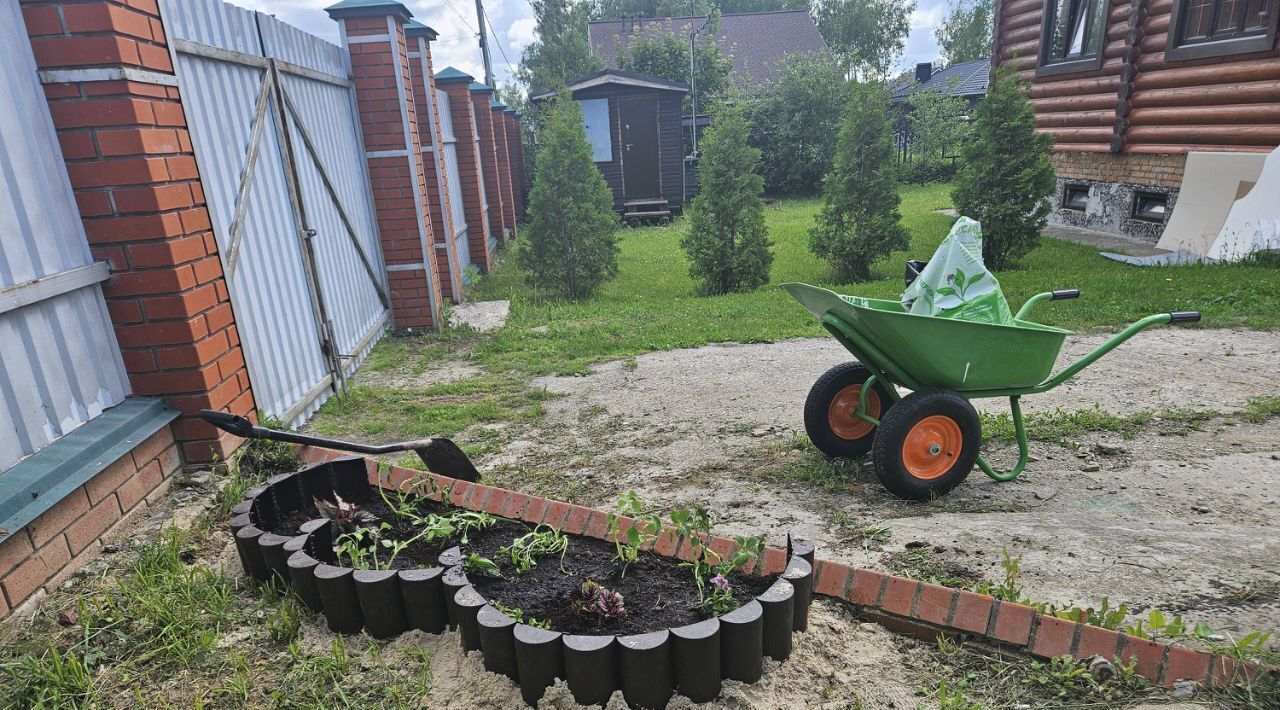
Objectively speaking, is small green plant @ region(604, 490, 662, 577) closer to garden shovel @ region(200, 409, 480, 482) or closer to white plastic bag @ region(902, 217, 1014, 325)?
garden shovel @ region(200, 409, 480, 482)

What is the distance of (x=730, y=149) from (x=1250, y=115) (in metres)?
5.80

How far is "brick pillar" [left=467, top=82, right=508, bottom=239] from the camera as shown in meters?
12.6

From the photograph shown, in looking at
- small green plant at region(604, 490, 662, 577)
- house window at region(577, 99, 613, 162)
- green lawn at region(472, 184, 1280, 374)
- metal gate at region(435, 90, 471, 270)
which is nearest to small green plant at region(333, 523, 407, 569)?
small green plant at region(604, 490, 662, 577)

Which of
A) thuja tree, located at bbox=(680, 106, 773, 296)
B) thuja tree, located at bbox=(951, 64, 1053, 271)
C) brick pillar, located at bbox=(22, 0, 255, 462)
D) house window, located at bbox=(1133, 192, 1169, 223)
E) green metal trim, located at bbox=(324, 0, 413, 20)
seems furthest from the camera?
house window, located at bbox=(1133, 192, 1169, 223)

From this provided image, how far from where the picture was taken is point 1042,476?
3.44 metres

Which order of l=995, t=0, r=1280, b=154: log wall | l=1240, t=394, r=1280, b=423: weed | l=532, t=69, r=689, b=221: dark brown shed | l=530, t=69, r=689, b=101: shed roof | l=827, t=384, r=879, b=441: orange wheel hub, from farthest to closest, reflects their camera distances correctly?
l=532, t=69, r=689, b=221: dark brown shed → l=530, t=69, r=689, b=101: shed roof → l=995, t=0, r=1280, b=154: log wall → l=1240, t=394, r=1280, b=423: weed → l=827, t=384, r=879, b=441: orange wheel hub

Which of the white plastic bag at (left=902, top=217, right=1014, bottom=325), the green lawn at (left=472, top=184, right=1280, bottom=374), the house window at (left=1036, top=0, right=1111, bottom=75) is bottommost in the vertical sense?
the green lawn at (left=472, top=184, right=1280, bottom=374)

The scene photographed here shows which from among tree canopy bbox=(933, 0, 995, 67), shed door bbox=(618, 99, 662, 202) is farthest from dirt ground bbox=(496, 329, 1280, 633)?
tree canopy bbox=(933, 0, 995, 67)

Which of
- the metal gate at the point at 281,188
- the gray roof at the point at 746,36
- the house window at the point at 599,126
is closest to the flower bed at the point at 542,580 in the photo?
the metal gate at the point at 281,188

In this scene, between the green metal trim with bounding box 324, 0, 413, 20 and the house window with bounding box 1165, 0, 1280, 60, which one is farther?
the house window with bounding box 1165, 0, 1280, 60

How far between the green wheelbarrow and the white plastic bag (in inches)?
6.8

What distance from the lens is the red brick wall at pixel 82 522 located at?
212 cm

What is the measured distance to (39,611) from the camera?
2172 millimetres

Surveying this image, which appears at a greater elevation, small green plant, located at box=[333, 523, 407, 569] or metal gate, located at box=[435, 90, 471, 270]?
metal gate, located at box=[435, 90, 471, 270]
